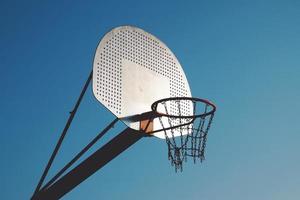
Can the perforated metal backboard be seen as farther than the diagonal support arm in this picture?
Yes

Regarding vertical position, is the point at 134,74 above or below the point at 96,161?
above

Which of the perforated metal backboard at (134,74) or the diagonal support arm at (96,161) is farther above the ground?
the perforated metal backboard at (134,74)

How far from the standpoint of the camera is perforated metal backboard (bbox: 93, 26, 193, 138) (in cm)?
514

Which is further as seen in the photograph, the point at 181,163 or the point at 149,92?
the point at 149,92

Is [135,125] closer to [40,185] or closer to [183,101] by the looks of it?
[183,101]

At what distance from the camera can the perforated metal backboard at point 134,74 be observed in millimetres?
5145

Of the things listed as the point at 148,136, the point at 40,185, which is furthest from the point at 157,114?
the point at 40,185

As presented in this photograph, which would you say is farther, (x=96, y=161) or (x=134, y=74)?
(x=134, y=74)

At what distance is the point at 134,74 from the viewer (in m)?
5.68

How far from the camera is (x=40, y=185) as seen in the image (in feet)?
18.2

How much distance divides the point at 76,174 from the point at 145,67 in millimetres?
1962

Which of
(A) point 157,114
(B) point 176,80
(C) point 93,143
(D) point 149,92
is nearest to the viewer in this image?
(C) point 93,143

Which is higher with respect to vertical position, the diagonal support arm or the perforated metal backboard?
the perforated metal backboard

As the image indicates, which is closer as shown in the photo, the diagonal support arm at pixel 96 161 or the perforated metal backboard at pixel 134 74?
the diagonal support arm at pixel 96 161
